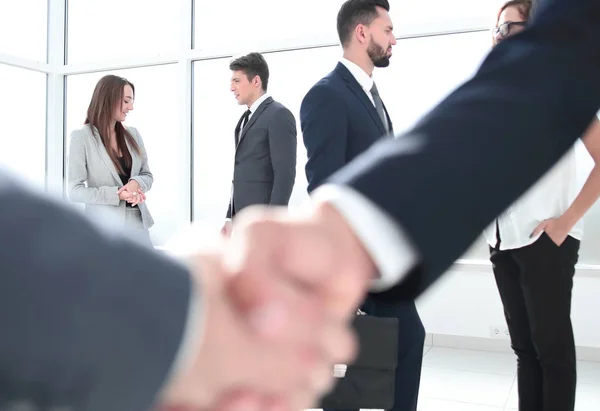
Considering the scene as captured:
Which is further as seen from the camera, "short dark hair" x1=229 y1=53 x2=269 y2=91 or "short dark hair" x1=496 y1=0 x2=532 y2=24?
"short dark hair" x1=229 y1=53 x2=269 y2=91

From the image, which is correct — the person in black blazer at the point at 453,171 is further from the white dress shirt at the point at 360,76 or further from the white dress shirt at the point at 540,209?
the white dress shirt at the point at 360,76

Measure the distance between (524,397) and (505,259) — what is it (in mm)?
492

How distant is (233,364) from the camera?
0.41 meters

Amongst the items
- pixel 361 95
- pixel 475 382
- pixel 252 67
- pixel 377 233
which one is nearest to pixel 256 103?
pixel 252 67

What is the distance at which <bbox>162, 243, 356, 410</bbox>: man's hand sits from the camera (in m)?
0.40

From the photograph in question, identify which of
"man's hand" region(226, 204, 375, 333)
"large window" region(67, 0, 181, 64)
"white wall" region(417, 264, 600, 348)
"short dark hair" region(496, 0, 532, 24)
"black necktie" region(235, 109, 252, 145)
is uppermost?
"large window" region(67, 0, 181, 64)

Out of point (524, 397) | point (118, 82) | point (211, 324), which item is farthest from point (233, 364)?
point (118, 82)

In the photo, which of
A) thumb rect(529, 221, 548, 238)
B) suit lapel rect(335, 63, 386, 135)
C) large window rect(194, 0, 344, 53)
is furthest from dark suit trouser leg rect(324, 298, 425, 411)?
large window rect(194, 0, 344, 53)

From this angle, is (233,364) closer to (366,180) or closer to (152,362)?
(152,362)

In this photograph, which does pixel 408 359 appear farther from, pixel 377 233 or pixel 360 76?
pixel 377 233

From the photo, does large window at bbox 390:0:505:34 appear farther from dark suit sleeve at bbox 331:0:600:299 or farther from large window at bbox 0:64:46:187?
dark suit sleeve at bbox 331:0:600:299

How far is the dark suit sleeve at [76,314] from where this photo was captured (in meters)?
0.32

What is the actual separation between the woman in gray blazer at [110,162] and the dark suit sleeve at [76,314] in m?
2.75

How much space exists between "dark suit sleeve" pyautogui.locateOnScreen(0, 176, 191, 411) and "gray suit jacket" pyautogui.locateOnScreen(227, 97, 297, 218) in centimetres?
275
